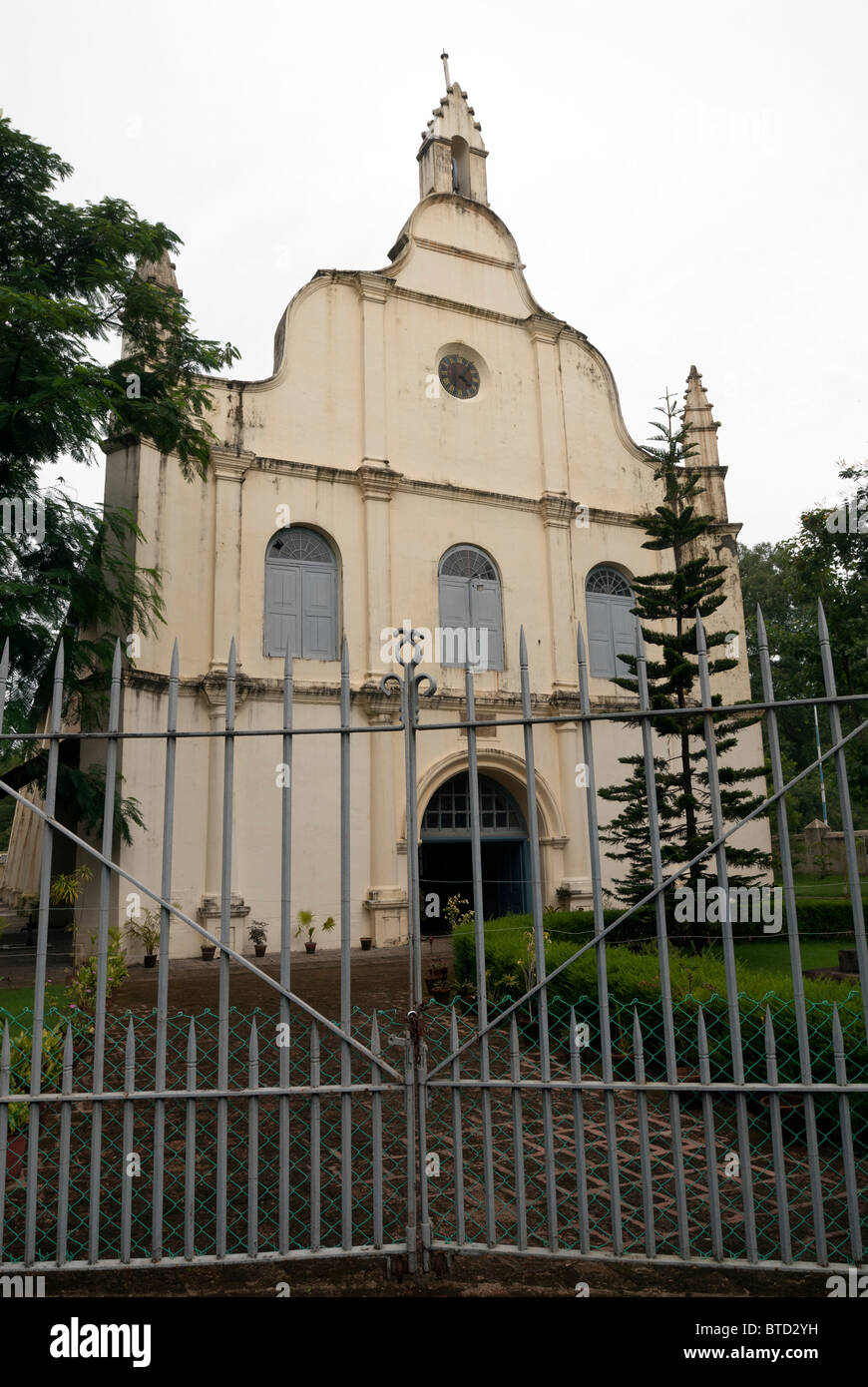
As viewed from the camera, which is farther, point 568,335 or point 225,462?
point 568,335

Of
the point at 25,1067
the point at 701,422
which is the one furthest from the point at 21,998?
the point at 701,422

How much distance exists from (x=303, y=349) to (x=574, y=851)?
31.3ft

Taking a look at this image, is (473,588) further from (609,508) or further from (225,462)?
(225,462)

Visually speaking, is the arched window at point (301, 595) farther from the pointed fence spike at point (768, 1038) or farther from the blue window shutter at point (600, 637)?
the pointed fence spike at point (768, 1038)

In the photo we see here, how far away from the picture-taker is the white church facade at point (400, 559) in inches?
488

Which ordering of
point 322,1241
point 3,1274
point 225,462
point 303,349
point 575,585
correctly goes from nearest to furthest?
point 3,1274 → point 322,1241 → point 225,462 → point 303,349 → point 575,585

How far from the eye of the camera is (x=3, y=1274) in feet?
11.3

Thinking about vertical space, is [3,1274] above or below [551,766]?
below

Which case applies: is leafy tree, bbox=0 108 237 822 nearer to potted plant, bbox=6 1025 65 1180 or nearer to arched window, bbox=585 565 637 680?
potted plant, bbox=6 1025 65 1180

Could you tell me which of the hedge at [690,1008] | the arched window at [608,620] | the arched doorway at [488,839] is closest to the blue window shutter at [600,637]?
the arched window at [608,620]

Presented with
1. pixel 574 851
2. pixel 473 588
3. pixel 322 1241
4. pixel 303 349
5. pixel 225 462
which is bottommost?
pixel 322 1241

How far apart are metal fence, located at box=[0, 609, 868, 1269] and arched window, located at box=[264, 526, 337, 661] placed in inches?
319

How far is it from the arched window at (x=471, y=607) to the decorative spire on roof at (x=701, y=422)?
5345mm

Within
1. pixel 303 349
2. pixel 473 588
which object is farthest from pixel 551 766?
pixel 303 349
